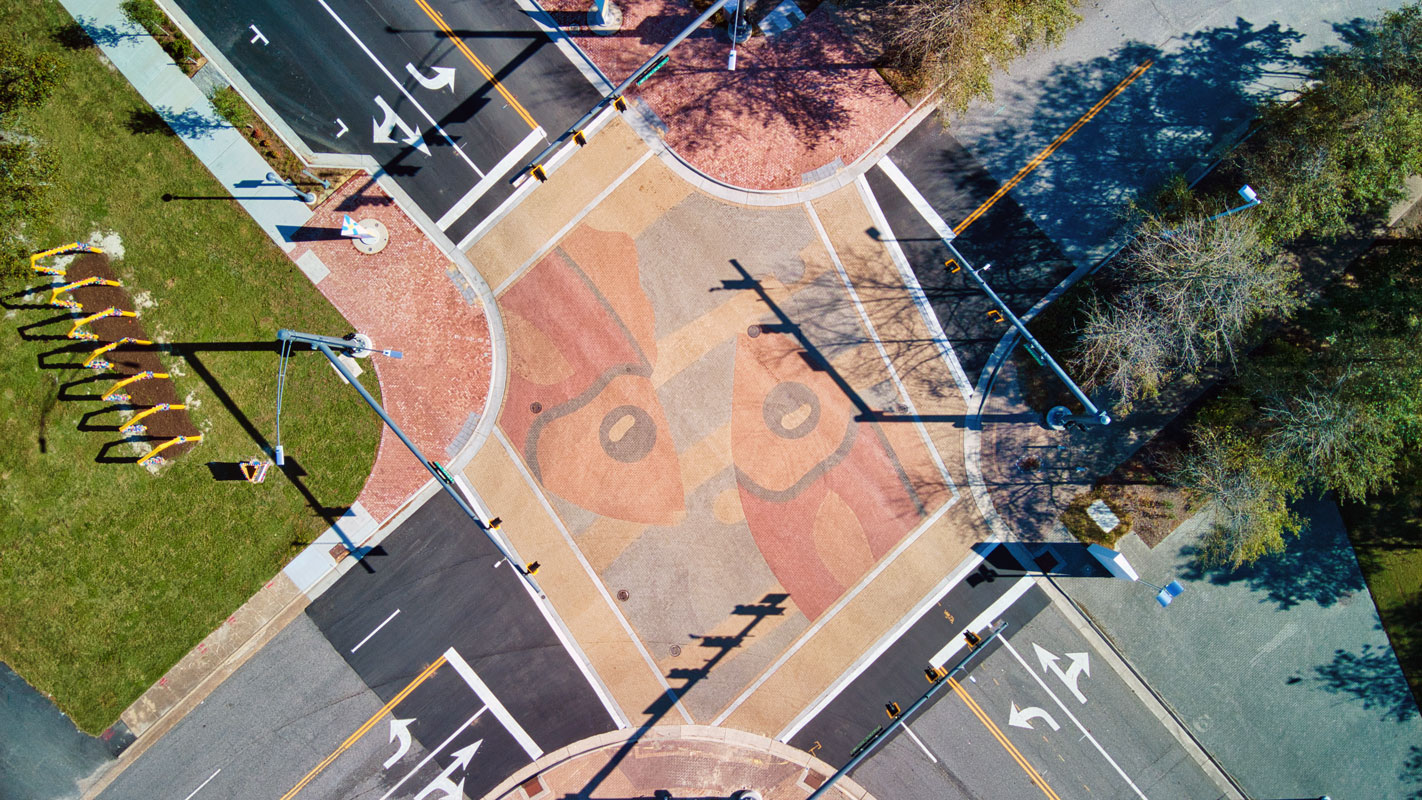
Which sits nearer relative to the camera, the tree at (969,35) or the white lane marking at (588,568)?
the tree at (969,35)

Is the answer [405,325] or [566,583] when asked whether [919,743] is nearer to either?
[566,583]

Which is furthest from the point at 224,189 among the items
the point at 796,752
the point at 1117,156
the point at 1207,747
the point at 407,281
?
the point at 1207,747

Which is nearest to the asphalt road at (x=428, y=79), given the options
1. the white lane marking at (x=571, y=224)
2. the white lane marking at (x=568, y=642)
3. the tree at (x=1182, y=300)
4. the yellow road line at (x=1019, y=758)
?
the white lane marking at (x=571, y=224)

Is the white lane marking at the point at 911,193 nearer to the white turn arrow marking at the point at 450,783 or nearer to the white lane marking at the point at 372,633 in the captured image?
the white lane marking at the point at 372,633

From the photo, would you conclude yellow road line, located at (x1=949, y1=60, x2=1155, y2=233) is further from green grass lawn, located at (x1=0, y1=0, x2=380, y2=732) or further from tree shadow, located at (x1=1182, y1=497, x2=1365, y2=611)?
green grass lawn, located at (x1=0, y1=0, x2=380, y2=732)

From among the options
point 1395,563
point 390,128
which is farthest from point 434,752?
point 1395,563

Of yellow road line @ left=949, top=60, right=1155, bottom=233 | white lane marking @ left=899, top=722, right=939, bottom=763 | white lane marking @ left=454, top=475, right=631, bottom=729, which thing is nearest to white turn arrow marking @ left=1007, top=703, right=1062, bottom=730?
white lane marking @ left=899, top=722, right=939, bottom=763
